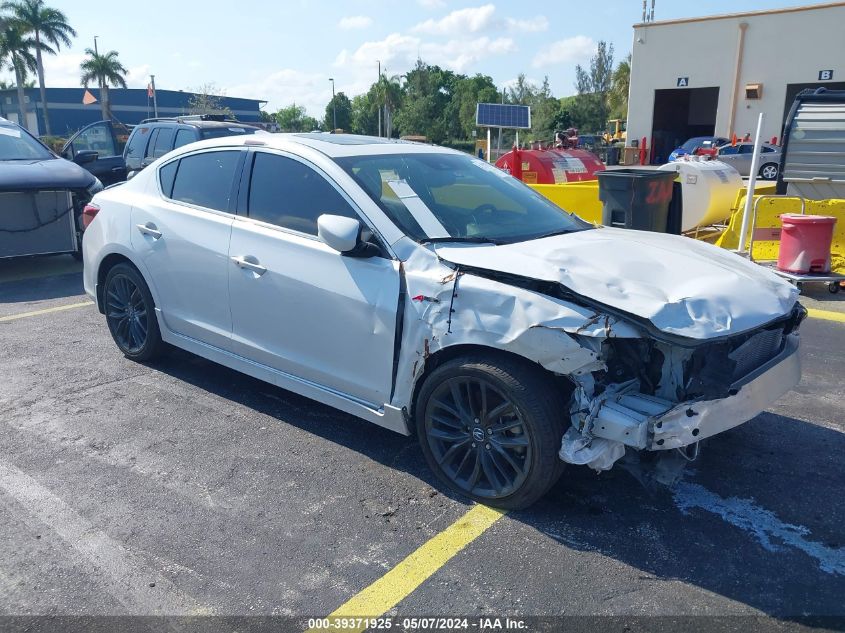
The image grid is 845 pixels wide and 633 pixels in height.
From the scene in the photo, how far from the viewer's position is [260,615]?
8.91ft

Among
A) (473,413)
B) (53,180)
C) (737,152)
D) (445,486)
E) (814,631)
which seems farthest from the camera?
(737,152)

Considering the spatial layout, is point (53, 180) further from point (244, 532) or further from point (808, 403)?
point (808, 403)

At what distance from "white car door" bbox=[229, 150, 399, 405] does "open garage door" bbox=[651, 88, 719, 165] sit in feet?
123

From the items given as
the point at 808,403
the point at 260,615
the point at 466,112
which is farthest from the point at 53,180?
the point at 466,112

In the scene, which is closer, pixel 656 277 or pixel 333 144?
pixel 656 277

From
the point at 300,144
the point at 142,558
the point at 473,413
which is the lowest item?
the point at 142,558

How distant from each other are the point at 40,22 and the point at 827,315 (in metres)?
62.3

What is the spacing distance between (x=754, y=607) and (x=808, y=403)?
8.05 feet

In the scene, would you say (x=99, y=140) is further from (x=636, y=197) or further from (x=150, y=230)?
(x=636, y=197)

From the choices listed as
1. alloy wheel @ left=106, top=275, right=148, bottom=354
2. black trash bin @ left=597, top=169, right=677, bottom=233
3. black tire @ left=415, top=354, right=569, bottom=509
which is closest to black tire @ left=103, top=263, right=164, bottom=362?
alloy wheel @ left=106, top=275, right=148, bottom=354

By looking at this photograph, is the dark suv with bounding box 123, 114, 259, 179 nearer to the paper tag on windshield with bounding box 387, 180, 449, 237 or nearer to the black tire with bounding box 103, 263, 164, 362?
the black tire with bounding box 103, 263, 164, 362

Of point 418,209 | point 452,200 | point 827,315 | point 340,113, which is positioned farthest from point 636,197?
point 340,113

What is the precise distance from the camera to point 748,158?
27594mm

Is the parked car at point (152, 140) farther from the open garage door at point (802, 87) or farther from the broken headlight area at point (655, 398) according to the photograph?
the open garage door at point (802, 87)
